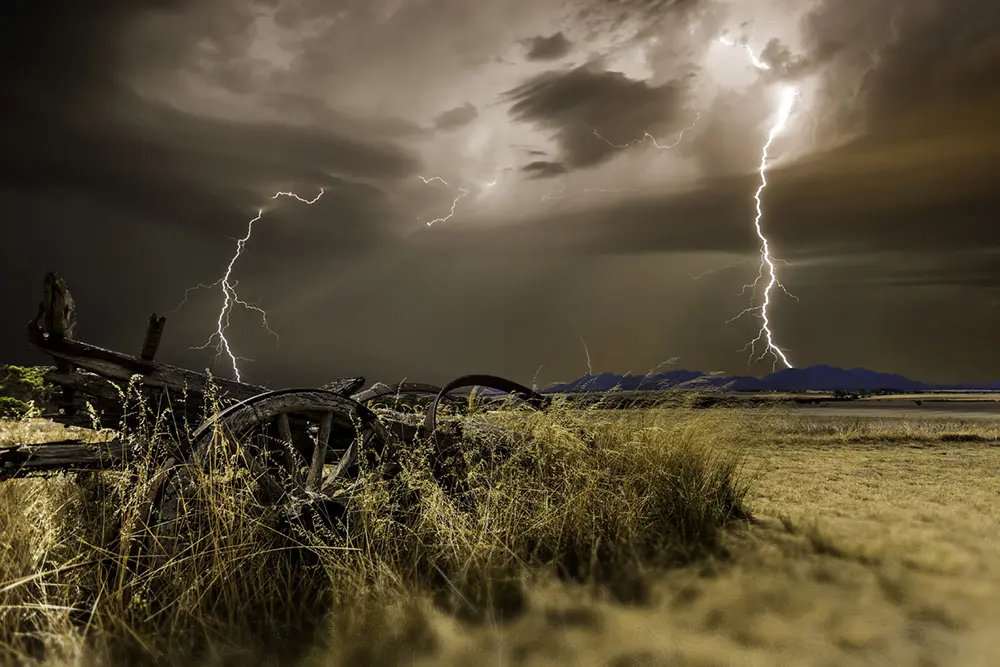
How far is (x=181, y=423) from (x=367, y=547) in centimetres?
200

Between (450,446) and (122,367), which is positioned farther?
(450,446)

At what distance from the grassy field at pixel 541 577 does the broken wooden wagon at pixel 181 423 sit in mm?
314

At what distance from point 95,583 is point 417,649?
6.33ft

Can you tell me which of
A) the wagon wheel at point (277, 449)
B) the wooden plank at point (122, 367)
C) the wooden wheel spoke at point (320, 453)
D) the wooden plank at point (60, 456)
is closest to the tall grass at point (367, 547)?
the wagon wheel at point (277, 449)

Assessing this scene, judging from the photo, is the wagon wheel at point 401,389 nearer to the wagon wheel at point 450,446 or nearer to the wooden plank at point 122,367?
the wagon wheel at point 450,446

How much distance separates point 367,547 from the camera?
13.1ft

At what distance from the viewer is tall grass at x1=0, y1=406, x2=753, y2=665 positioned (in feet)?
10.9

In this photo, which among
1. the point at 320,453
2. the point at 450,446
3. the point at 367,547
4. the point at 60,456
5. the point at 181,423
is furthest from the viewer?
the point at 450,446

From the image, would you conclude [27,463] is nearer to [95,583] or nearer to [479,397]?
[95,583]

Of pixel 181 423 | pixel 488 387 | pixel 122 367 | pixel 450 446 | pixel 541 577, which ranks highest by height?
pixel 122 367

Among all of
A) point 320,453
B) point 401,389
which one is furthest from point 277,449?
point 401,389

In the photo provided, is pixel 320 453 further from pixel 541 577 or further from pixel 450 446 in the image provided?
pixel 541 577

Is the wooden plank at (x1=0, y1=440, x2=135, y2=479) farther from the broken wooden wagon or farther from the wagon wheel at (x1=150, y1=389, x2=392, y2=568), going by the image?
the wagon wheel at (x1=150, y1=389, x2=392, y2=568)

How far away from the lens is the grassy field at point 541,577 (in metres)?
3.35
